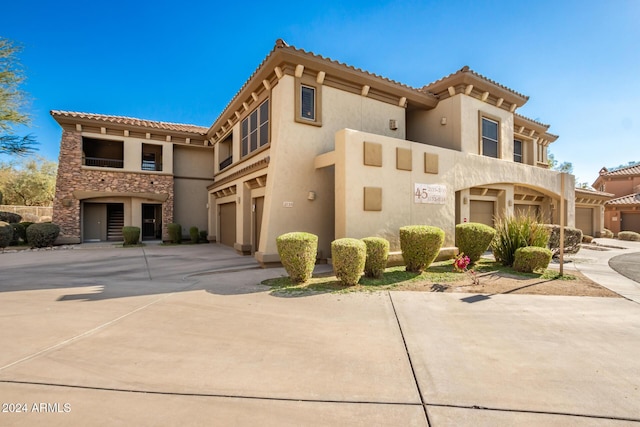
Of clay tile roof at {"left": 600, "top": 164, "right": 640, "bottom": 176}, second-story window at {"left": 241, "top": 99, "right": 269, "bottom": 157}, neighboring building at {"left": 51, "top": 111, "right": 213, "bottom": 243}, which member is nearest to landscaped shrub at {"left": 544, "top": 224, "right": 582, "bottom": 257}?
second-story window at {"left": 241, "top": 99, "right": 269, "bottom": 157}

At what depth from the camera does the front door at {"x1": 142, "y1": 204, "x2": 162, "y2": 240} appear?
18516mm

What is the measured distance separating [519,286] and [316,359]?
6044 millimetres

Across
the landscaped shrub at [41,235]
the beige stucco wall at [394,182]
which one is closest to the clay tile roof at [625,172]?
the beige stucco wall at [394,182]

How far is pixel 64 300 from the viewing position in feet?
19.6

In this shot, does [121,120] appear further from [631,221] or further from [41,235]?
[631,221]

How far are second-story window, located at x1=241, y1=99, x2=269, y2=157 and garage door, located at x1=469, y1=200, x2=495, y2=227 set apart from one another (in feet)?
32.0

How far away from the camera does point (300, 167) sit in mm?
10297

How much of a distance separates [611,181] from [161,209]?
44.1 meters

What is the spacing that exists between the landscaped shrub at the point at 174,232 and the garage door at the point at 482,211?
15.7 meters

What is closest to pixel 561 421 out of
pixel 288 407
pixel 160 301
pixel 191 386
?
pixel 288 407

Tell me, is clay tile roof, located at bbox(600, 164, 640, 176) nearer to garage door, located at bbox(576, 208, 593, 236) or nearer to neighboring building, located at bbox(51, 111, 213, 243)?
garage door, located at bbox(576, 208, 593, 236)

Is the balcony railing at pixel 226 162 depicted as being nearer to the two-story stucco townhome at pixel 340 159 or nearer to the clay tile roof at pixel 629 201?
the two-story stucco townhome at pixel 340 159

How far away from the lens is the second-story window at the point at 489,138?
45.3ft

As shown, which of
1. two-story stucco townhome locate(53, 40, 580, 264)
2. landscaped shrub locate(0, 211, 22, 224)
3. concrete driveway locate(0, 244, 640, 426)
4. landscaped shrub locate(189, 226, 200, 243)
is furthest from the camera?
landscaped shrub locate(0, 211, 22, 224)
